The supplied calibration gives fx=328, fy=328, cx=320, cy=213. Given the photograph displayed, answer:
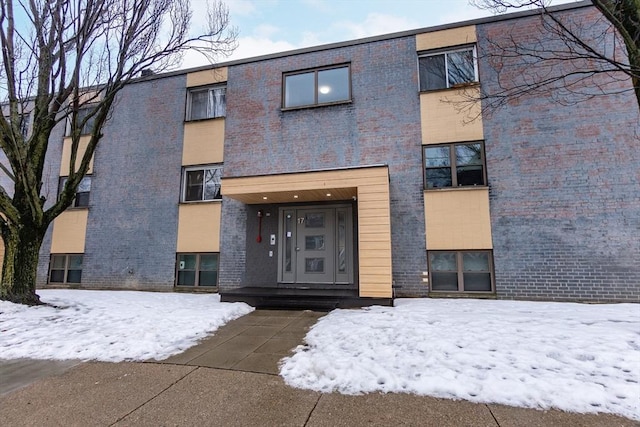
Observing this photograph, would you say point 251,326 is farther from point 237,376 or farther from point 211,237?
point 211,237

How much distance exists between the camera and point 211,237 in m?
9.62

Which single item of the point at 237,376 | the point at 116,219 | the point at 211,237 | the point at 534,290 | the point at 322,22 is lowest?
the point at 237,376

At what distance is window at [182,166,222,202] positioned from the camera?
1002 cm

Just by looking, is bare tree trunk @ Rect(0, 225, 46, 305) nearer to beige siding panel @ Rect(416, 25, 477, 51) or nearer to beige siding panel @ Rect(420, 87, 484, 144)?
beige siding panel @ Rect(420, 87, 484, 144)

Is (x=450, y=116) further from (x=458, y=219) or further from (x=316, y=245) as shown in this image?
(x=316, y=245)

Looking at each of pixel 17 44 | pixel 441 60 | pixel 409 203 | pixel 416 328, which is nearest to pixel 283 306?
pixel 416 328

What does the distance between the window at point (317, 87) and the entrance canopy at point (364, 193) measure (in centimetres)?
299

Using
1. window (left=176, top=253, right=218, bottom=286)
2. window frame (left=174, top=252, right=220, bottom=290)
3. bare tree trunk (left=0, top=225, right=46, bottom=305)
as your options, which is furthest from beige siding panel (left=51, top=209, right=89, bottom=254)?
bare tree trunk (left=0, top=225, right=46, bottom=305)

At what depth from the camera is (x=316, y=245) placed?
898 centimetres

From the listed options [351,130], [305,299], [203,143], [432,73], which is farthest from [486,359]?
[203,143]

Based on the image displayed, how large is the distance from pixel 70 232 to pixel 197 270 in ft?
15.9

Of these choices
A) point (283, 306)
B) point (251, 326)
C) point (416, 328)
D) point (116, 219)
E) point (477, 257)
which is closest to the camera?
point (416, 328)

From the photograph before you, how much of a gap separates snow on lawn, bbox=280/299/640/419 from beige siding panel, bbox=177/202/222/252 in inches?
204

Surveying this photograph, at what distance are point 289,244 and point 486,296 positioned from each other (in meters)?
5.10
